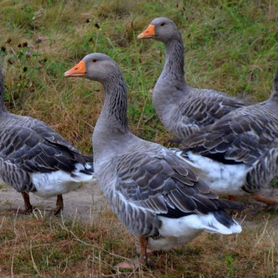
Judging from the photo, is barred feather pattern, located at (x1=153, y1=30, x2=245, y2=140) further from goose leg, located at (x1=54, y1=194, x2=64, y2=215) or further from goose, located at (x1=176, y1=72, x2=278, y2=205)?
goose leg, located at (x1=54, y1=194, x2=64, y2=215)

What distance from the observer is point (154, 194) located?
16.2 ft

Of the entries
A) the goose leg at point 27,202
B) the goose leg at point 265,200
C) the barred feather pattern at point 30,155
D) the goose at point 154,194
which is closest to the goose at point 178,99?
the goose leg at point 265,200

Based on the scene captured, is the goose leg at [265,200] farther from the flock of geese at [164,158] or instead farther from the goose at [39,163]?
the goose at [39,163]

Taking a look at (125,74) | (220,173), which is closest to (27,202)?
(220,173)

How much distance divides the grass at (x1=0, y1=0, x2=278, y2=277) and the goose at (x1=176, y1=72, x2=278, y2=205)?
1.14ft

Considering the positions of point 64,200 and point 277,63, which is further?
point 277,63

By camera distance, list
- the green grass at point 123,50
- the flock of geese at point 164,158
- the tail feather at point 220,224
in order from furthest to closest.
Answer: the green grass at point 123,50 < the flock of geese at point 164,158 < the tail feather at point 220,224

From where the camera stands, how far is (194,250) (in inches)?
213

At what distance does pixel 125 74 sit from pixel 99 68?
2951mm

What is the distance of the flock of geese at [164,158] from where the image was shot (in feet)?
16.1

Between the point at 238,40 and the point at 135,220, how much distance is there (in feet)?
15.0

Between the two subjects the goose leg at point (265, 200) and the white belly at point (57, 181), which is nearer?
the white belly at point (57, 181)

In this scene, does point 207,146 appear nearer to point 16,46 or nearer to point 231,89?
point 231,89

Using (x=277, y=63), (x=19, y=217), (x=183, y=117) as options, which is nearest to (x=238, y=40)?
(x=277, y=63)
